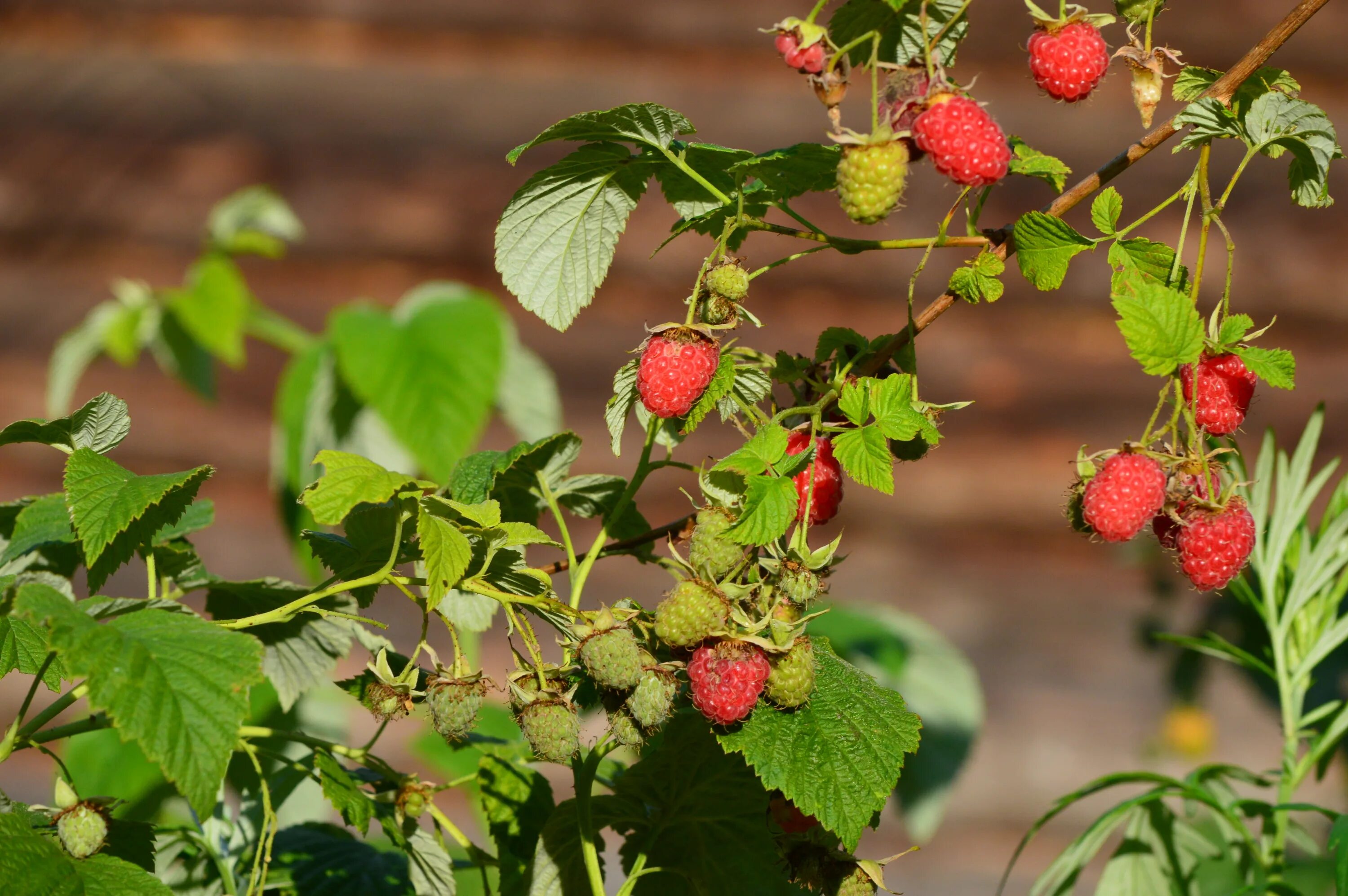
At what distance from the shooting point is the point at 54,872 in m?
0.53

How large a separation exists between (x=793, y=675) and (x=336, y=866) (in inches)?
15.6

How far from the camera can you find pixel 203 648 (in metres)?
0.51

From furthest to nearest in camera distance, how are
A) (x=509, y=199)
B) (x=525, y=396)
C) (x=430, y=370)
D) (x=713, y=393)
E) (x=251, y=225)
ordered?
(x=509, y=199)
(x=251, y=225)
(x=525, y=396)
(x=430, y=370)
(x=713, y=393)

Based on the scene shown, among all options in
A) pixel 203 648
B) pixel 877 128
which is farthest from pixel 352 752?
pixel 877 128

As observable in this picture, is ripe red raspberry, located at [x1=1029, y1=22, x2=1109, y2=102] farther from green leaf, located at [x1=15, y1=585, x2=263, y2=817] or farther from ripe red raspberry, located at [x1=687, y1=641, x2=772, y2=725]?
green leaf, located at [x1=15, y1=585, x2=263, y2=817]

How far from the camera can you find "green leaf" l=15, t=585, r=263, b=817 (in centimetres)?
46

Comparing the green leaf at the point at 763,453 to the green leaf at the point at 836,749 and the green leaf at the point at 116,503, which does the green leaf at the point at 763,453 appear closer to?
the green leaf at the point at 836,749

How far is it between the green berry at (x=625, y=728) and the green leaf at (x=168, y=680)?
0.17 meters

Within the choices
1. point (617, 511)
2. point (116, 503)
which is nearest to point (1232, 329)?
point (617, 511)

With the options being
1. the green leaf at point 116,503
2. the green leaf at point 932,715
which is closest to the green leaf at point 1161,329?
the green leaf at point 116,503

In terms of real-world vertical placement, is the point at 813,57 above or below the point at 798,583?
above

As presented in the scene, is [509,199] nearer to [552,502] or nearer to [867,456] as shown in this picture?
[552,502]

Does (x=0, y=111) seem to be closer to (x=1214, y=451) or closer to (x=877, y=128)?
(x=877, y=128)

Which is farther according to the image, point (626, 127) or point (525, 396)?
point (525, 396)
